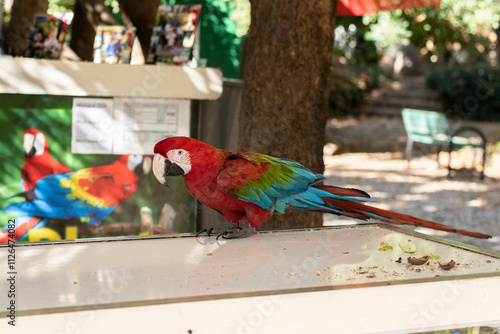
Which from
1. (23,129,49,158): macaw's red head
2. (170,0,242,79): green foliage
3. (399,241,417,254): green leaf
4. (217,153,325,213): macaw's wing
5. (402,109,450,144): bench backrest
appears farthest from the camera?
(402,109,450,144): bench backrest

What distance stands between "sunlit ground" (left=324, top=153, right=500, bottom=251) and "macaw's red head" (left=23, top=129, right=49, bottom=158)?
3.98 meters

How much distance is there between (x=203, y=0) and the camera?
6.07 metres

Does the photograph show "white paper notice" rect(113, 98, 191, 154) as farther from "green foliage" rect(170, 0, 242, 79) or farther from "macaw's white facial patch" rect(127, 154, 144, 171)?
"green foliage" rect(170, 0, 242, 79)

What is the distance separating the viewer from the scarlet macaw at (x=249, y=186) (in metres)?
1.84

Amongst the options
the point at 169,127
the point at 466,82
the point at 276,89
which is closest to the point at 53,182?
the point at 169,127

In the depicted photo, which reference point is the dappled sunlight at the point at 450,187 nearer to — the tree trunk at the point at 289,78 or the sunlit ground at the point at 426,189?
the sunlit ground at the point at 426,189

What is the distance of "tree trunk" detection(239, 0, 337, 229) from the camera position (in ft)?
9.72

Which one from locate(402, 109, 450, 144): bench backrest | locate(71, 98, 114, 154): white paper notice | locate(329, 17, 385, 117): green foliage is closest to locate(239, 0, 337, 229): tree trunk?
locate(71, 98, 114, 154): white paper notice

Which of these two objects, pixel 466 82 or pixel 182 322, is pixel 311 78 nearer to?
pixel 182 322

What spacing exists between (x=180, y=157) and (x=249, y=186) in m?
0.25

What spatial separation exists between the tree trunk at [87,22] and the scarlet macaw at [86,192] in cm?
223

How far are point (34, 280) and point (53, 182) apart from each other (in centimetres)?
203

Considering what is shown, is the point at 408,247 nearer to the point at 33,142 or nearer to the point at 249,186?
the point at 249,186

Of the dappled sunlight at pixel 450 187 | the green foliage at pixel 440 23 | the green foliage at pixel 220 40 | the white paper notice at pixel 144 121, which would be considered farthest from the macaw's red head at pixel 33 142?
the dappled sunlight at pixel 450 187
